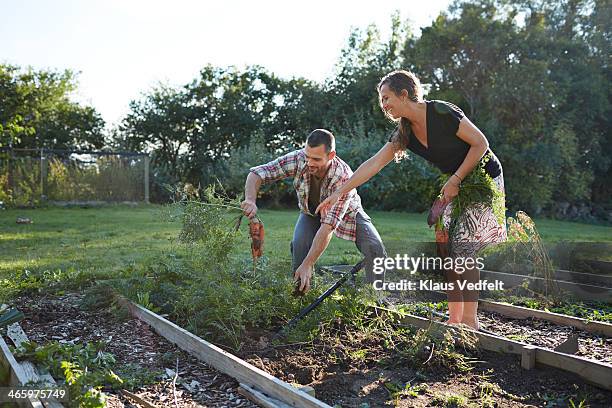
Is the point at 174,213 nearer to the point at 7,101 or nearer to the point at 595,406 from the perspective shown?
the point at 595,406

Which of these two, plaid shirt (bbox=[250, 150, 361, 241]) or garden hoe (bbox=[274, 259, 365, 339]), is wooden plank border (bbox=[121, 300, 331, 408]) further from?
plaid shirt (bbox=[250, 150, 361, 241])

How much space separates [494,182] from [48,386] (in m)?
2.49

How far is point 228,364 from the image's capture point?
272 cm

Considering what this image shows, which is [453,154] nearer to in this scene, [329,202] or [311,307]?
[329,202]

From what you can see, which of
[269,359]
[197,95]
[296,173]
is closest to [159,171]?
[197,95]

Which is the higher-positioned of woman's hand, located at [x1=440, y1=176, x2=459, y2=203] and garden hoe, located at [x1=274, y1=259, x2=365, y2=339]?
woman's hand, located at [x1=440, y1=176, x2=459, y2=203]

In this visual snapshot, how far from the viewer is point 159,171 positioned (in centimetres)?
1683

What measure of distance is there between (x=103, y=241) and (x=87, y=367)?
513 centimetres

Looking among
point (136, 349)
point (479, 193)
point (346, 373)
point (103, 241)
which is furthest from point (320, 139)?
point (103, 241)

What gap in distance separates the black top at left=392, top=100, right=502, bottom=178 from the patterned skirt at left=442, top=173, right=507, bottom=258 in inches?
8.9

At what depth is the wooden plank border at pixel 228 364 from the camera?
228cm

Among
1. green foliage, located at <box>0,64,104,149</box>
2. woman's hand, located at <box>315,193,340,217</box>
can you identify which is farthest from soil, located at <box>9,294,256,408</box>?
green foliage, located at <box>0,64,104,149</box>

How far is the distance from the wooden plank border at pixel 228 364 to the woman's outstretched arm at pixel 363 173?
1.05 metres

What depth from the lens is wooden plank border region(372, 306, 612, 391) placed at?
2492mm
